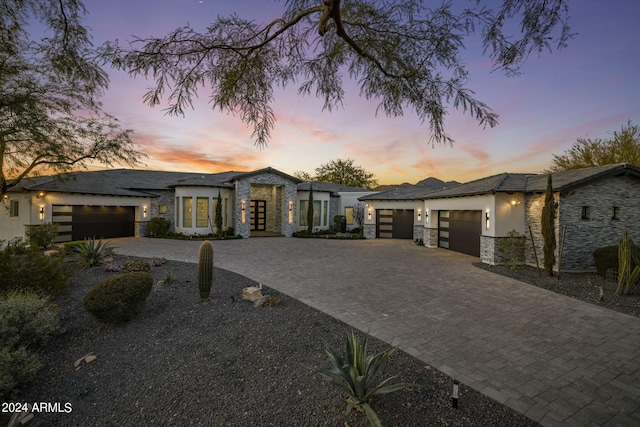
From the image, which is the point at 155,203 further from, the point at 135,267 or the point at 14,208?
the point at 135,267

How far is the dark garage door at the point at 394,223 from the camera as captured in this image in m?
19.6

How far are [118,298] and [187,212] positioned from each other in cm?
1536

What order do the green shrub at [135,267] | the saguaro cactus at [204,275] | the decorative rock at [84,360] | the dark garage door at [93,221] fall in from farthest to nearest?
1. the dark garage door at [93,221]
2. the green shrub at [135,267]
3. the saguaro cactus at [204,275]
4. the decorative rock at [84,360]

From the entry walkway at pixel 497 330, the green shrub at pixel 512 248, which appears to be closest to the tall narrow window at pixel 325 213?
the entry walkway at pixel 497 330

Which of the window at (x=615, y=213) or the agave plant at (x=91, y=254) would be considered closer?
the agave plant at (x=91, y=254)

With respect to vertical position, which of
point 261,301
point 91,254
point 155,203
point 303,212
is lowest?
point 261,301

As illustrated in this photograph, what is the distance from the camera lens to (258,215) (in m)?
22.2

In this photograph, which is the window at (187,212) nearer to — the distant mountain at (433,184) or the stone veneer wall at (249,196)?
the stone veneer wall at (249,196)

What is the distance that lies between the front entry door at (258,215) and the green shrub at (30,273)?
15517mm

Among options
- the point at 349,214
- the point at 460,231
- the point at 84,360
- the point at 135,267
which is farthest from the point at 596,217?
the point at 349,214

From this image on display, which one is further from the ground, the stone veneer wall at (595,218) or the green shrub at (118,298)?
the stone veneer wall at (595,218)

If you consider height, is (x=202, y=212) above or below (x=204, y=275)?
above

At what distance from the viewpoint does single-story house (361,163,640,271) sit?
971 centimetres

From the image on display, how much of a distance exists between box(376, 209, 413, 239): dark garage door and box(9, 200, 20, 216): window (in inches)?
838
